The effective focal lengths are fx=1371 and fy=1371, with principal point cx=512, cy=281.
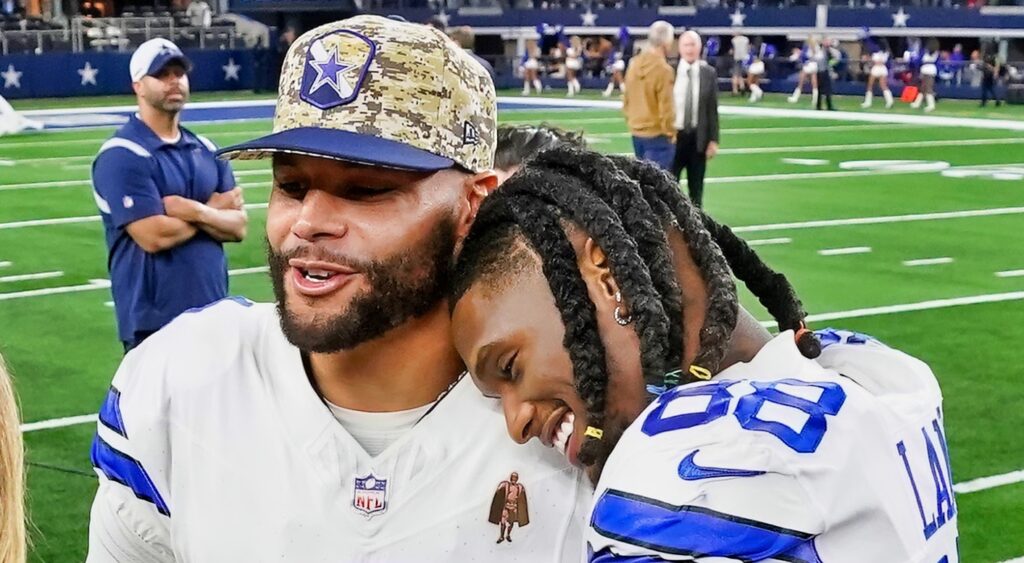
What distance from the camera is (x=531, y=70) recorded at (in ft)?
107

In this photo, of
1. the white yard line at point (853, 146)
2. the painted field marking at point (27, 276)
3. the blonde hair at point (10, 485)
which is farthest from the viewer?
the white yard line at point (853, 146)

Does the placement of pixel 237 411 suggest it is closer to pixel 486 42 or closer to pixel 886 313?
pixel 886 313

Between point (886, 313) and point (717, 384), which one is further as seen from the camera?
point (886, 313)

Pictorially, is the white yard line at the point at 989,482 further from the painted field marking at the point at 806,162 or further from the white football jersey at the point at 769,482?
the painted field marking at the point at 806,162

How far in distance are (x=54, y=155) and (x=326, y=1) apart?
18.2 metres

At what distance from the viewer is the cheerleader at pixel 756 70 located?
2980 centimetres

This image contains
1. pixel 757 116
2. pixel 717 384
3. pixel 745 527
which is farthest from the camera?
pixel 757 116

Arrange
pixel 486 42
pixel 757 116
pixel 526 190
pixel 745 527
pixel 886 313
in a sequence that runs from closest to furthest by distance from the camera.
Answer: pixel 745 527
pixel 526 190
pixel 886 313
pixel 757 116
pixel 486 42

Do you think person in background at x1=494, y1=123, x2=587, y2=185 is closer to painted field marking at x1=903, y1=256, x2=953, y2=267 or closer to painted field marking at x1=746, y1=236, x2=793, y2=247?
painted field marking at x1=903, y1=256, x2=953, y2=267

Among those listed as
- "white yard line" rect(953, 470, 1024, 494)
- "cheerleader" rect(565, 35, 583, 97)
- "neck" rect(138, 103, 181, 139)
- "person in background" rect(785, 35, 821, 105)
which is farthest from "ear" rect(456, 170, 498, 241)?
"cheerleader" rect(565, 35, 583, 97)

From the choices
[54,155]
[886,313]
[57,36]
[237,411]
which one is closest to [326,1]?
[57,36]

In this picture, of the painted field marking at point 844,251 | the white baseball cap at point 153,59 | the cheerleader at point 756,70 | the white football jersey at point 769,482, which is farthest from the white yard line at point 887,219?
the cheerleader at point 756,70

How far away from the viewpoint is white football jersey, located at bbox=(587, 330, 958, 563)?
1.32 metres

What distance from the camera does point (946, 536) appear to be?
60.1 inches
